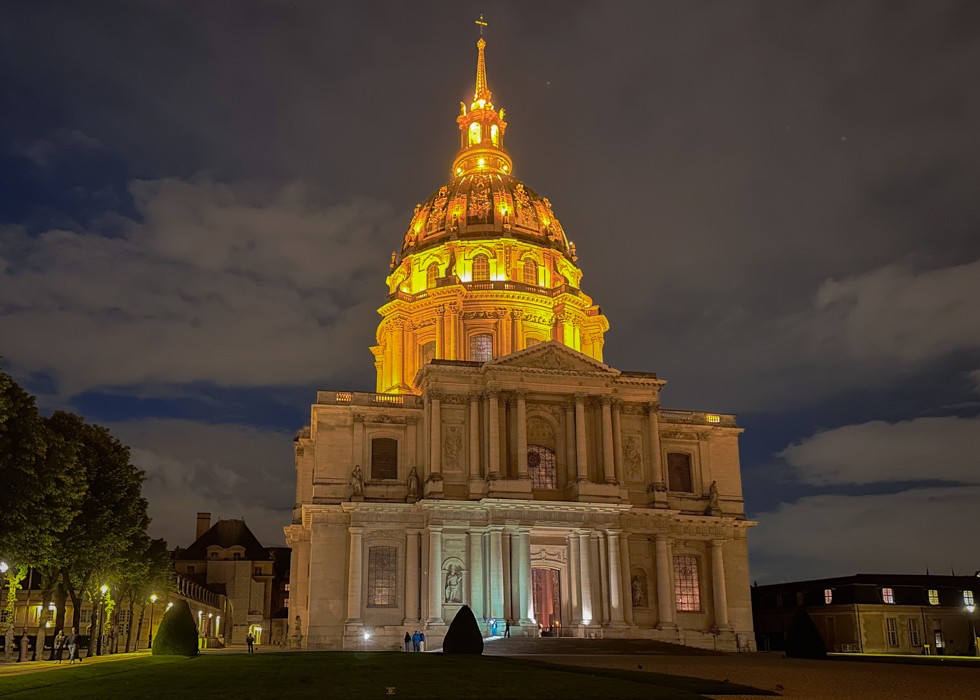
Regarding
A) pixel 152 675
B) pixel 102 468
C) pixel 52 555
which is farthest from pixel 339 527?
pixel 152 675

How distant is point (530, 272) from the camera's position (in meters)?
68.2

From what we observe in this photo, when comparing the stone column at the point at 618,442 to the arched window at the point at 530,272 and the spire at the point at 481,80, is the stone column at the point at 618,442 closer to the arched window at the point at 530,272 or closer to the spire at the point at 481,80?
the arched window at the point at 530,272

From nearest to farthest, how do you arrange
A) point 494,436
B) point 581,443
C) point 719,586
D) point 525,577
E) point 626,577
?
point 525,577, point 494,436, point 626,577, point 581,443, point 719,586

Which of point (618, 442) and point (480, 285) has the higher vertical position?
point (480, 285)

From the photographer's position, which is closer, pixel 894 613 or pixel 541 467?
pixel 541 467

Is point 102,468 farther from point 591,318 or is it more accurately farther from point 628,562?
point 591,318

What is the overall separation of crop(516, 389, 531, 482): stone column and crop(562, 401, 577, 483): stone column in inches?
104

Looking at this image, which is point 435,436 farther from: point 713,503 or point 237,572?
point 237,572

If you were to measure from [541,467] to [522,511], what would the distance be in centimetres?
420

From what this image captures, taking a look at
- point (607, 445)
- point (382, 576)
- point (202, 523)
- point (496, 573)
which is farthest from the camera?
point (202, 523)

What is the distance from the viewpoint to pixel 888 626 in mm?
68438

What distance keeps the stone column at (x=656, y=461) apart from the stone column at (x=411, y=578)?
13.7 meters

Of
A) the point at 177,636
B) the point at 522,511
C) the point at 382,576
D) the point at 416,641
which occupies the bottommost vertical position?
the point at 416,641

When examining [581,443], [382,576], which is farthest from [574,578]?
[382,576]
